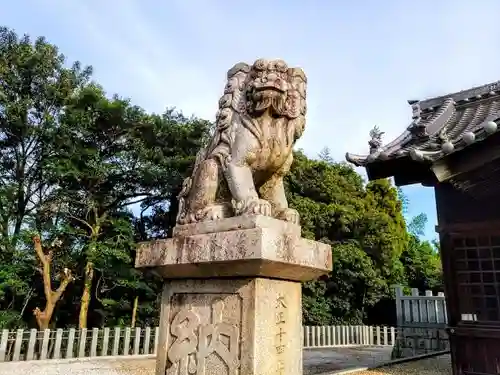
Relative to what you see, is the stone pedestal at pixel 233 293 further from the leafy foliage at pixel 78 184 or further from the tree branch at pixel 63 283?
the tree branch at pixel 63 283

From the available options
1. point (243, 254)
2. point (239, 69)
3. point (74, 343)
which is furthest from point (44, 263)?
point (243, 254)

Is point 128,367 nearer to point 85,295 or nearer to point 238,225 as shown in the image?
point 85,295

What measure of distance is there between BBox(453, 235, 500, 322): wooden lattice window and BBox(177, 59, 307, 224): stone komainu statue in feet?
16.5

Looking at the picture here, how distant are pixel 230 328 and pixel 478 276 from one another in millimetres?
5695

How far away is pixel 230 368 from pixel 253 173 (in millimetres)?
1356

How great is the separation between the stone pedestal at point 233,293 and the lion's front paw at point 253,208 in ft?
0.20

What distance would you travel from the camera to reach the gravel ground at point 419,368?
808 cm

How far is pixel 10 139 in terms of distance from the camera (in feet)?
42.6

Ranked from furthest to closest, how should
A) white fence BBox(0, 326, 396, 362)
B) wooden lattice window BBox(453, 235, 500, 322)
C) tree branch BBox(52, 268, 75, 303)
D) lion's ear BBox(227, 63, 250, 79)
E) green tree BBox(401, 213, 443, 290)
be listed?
green tree BBox(401, 213, 443, 290) → tree branch BBox(52, 268, 75, 303) → white fence BBox(0, 326, 396, 362) → wooden lattice window BBox(453, 235, 500, 322) → lion's ear BBox(227, 63, 250, 79)

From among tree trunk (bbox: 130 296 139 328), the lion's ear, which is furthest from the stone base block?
tree trunk (bbox: 130 296 139 328)

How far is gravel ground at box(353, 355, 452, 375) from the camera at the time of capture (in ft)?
26.5

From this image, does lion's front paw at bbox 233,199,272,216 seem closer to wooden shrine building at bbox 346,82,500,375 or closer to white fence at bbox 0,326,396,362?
wooden shrine building at bbox 346,82,500,375

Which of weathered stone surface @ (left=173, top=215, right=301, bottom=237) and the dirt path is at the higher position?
weathered stone surface @ (left=173, top=215, right=301, bottom=237)

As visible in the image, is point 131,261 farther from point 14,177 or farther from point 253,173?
point 253,173
